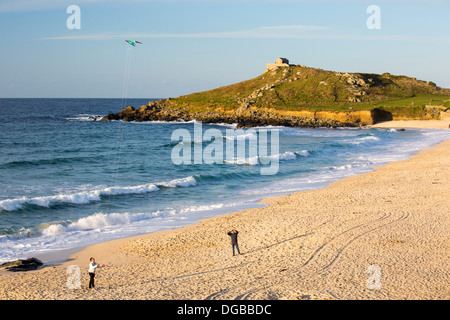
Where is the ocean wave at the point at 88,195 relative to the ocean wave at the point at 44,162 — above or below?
below

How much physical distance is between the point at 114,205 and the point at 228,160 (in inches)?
611

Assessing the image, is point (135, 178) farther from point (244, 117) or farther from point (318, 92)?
point (318, 92)

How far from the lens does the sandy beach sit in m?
10.7

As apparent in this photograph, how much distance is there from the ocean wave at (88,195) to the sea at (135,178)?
0.05 metres

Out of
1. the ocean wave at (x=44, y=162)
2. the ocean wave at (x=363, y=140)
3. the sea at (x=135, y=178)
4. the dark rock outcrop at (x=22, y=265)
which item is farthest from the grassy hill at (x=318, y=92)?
the dark rock outcrop at (x=22, y=265)

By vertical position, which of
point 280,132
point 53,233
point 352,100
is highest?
point 352,100

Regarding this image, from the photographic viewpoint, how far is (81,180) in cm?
2662

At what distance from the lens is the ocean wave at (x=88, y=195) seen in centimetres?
2009

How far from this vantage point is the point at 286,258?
13195 millimetres

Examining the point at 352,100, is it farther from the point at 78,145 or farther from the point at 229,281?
the point at 229,281

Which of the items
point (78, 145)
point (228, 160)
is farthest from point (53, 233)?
point (78, 145)

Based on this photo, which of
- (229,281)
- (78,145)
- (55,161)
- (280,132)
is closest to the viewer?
(229,281)

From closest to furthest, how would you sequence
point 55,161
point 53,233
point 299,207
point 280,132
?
point 53,233
point 299,207
point 55,161
point 280,132

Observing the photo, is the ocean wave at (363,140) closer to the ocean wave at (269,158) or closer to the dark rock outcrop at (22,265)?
the ocean wave at (269,158)
